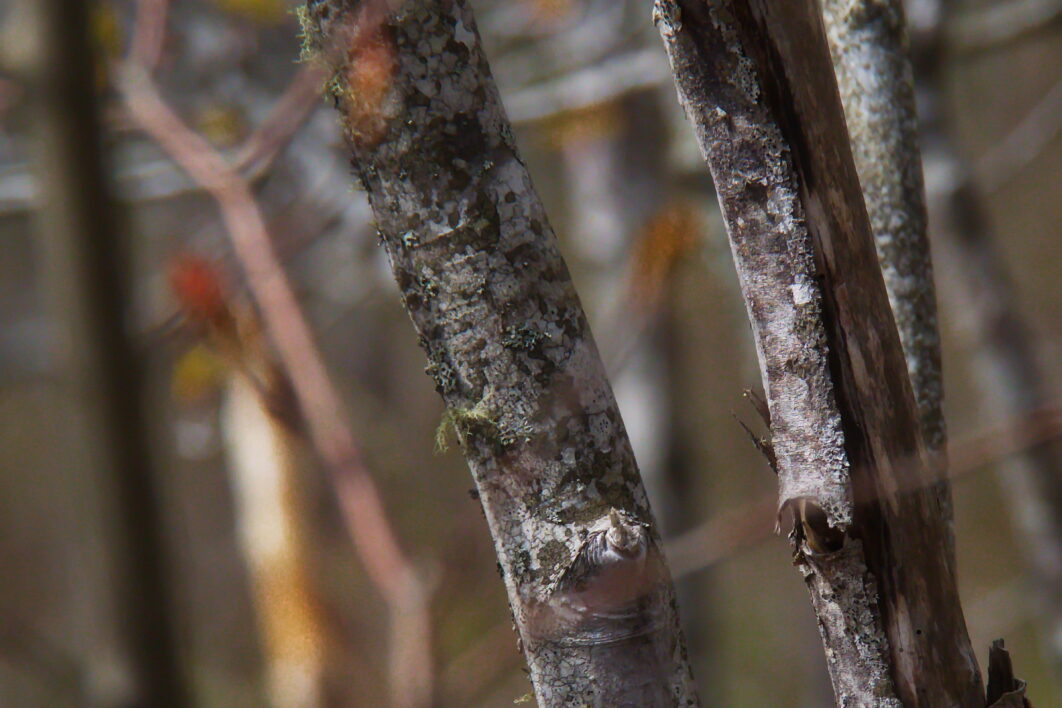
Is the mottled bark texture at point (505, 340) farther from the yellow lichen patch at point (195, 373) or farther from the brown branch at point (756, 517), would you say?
the yellow lichen patch at point (195, 373)

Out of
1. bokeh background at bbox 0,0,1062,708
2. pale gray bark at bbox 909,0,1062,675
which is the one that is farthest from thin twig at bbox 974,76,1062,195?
pale gray bark at bbox 909,0,1062,675

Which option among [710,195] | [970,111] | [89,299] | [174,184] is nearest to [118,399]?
[89,299]

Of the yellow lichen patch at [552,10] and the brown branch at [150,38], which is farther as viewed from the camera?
the yellow lichen patch at [552,10]

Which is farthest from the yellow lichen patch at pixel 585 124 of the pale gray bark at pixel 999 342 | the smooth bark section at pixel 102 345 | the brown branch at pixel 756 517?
the smooth bark section at pixel 102 345

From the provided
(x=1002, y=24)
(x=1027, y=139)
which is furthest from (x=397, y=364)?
(x=1002, y=24)

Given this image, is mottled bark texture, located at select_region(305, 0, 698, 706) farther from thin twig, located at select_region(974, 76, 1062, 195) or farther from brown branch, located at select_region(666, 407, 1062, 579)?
thin twig, located at select_region(974, 76, 1062, 195)
